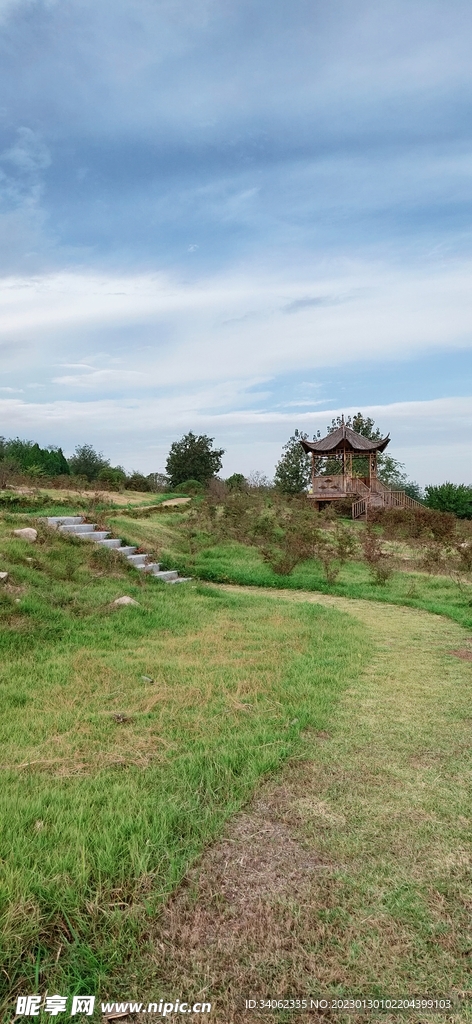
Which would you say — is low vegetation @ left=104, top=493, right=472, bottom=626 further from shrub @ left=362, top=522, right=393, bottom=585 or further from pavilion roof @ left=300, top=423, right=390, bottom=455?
pavilion roof @ left=300, top=423, right=390, bottom=455

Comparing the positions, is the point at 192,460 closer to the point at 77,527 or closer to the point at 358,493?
the point at 358,493

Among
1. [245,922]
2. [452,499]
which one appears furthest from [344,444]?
[245,922]

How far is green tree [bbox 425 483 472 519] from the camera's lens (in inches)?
949

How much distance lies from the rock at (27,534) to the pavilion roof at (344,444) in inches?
755

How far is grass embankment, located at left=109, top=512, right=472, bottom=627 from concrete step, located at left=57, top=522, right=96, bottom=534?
61 centimetres

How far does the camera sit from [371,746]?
3297 millimetres

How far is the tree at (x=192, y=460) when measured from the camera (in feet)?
105

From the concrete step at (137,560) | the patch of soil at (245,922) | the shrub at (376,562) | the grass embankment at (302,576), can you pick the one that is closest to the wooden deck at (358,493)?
the shrub at (376,562)

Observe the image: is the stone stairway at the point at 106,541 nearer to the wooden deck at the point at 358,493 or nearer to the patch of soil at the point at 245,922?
the patch of soil at the point at 245,922

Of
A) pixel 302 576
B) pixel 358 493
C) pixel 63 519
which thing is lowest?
pixel 302 576

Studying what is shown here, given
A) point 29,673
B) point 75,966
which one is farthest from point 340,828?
point 29,673

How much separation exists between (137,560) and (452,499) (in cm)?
1891

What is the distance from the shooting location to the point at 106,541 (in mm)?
9250

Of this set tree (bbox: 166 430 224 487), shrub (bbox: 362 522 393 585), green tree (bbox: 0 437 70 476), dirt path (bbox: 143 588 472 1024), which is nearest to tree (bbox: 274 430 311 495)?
tree (bbox: 166 430 224 487)
